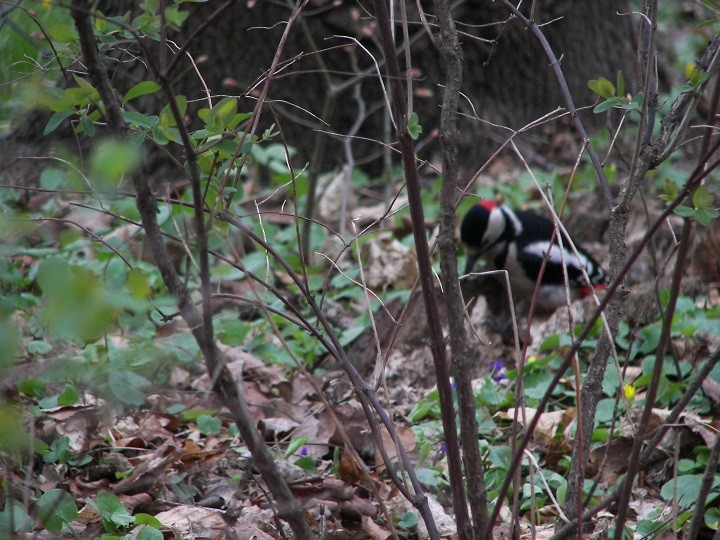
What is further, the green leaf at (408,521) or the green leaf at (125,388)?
the green leaf at (408,521)

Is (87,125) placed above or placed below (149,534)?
above

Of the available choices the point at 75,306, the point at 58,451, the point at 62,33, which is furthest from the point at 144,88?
the point at 58,451

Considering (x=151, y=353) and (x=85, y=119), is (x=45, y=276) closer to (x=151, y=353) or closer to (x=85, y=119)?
(x=151, y=353)

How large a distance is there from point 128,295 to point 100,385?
357mm

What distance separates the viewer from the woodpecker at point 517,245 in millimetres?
4699

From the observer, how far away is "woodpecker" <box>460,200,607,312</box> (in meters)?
4.70

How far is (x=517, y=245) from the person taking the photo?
4852 mm

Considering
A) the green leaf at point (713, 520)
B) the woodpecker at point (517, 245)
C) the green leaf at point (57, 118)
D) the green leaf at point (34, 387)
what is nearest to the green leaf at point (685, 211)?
the green leaf at point (713, 520)

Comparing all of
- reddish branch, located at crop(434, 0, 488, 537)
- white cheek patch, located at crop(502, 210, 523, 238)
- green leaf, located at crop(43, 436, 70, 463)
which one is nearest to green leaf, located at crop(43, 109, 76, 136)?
reddish branch, located at crop(434, 0, 488, 537)

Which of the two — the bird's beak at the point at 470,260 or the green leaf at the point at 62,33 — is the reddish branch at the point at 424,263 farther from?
the bird's beak at the point at 470,260

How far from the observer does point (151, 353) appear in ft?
4.26

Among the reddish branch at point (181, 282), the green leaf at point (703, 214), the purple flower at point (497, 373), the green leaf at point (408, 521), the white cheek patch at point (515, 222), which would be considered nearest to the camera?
the reddish branch at point (181, 282)

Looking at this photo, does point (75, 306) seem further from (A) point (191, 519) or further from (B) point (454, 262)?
(A) point (191, 519)

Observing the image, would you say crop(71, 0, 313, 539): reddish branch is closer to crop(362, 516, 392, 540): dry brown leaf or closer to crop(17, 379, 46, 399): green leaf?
crop(362, 516, 392, 540): dry brown leaf
